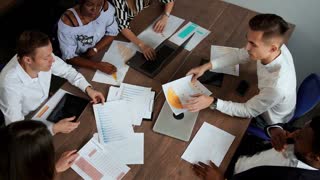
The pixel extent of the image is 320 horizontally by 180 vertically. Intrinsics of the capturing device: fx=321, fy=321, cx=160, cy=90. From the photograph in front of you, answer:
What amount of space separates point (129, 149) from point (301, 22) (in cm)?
173

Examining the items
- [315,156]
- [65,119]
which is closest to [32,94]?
[65,119]

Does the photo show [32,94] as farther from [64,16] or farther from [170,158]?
[170,158]

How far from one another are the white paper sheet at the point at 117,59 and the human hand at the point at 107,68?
0.02 metres

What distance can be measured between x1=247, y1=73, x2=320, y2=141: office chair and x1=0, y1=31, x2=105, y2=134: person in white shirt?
1.00 meters

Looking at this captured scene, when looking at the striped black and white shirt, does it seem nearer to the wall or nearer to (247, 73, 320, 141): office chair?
the wall

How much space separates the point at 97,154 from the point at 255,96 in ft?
3.09

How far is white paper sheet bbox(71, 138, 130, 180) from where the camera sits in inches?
62.1

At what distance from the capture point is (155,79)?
201cm

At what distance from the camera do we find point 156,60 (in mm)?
2090

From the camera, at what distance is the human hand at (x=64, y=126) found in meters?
1.69

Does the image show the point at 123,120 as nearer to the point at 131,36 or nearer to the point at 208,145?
the point at 208,145

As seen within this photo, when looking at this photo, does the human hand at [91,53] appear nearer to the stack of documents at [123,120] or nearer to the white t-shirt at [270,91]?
the stack of documents at [123,120]

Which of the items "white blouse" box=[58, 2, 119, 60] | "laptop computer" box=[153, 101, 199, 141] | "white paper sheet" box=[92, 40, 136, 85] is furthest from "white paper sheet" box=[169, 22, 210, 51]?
"laptop computer" box=[153, 101, 199, 141]

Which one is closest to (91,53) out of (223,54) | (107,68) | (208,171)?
(107,68)
